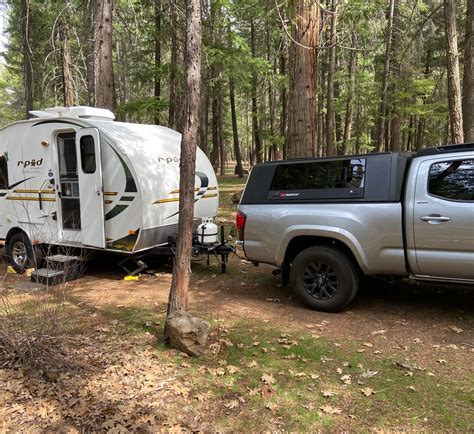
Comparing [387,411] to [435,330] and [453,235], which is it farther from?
[453,235]

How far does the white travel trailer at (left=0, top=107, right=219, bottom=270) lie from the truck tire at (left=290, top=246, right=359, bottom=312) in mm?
2972

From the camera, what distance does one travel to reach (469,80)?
10.2 m

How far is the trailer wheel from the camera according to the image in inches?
355

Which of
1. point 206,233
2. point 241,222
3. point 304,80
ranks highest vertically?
point 304,80

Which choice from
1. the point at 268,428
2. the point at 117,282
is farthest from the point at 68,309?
the point at 268,428

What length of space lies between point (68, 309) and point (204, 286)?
7.37ft

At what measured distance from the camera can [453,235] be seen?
4977 mm

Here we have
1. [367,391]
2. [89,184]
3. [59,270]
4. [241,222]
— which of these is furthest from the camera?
[89,184]

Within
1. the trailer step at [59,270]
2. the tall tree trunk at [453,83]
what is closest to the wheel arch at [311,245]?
the trailer step at [59,270]

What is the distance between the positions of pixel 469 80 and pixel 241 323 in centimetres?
848

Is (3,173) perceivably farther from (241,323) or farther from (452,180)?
(452,180)

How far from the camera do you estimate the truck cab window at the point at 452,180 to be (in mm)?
5016

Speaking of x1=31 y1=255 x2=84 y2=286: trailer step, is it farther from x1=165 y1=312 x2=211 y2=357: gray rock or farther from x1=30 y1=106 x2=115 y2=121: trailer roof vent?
x1=165 y1=312 x2=211 y2=357: gray rock

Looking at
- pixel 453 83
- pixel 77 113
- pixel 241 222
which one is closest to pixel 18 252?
pixel 77 113
